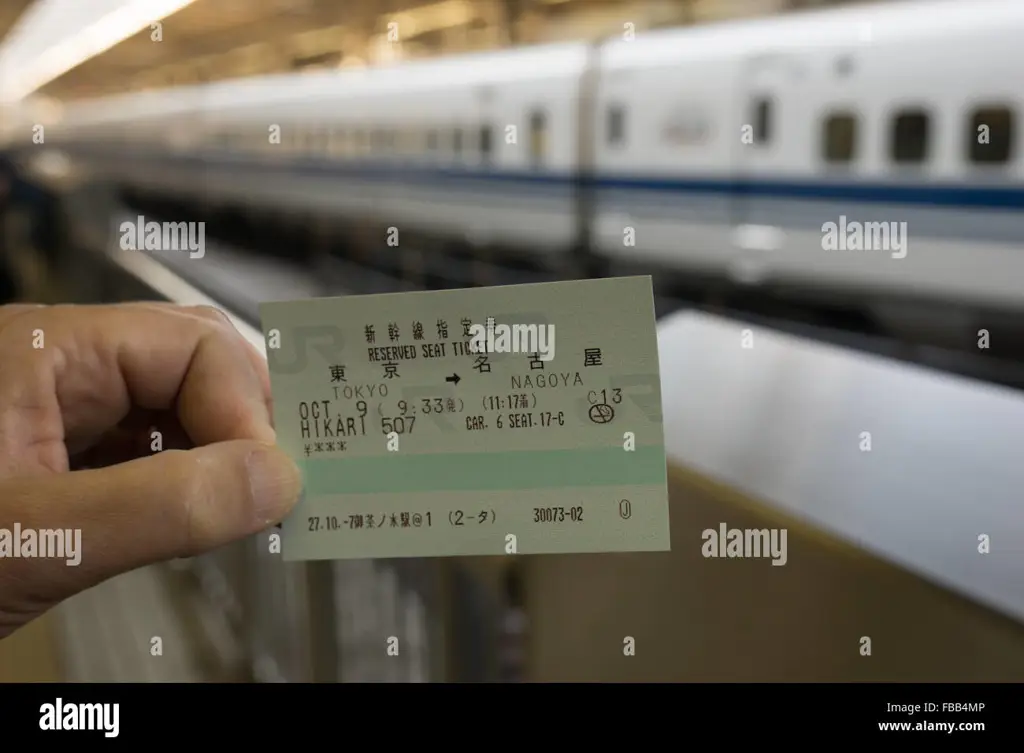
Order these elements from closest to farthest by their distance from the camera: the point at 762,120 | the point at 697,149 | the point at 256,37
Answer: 1. the point at 256,37
2. the point at 762,120
3. the point at 697,149

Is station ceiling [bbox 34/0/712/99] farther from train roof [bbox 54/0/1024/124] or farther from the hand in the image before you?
train roof [bbox 54/0/1024/124]

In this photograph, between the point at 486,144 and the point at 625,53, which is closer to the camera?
the point at 625,53

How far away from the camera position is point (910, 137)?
6.40 feet

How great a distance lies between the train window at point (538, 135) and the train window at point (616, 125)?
21 cm

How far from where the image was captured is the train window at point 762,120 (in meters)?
2.20

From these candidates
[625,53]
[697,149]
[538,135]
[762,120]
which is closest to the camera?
[762,120]

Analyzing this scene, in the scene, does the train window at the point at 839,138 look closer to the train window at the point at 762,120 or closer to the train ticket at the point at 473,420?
the train window at the point at 762,120

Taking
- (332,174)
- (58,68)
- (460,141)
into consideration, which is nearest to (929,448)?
(58,68)

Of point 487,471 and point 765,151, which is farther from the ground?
point 765,151

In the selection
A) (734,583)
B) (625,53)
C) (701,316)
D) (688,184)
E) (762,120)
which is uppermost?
(625,53)

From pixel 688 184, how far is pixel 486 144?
70cm

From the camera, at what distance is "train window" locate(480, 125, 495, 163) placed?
2695 millimetres

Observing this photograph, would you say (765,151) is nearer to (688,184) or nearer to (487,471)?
(688,184)

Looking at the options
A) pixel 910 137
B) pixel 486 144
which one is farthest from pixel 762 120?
pixel 486 144
